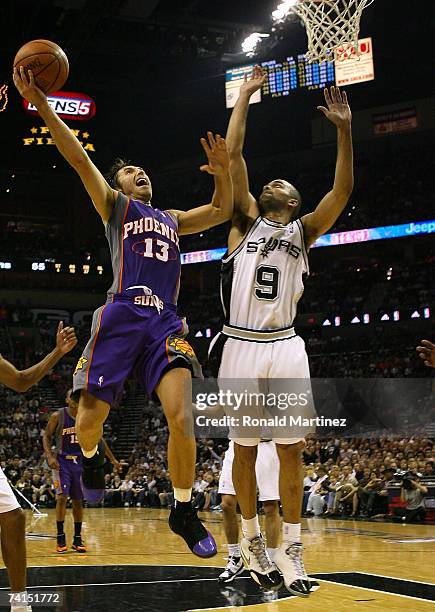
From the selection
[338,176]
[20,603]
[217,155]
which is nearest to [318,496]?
[20,603]

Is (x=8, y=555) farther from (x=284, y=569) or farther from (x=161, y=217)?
(x=161, y=217)

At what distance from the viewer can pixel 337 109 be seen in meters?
5.53

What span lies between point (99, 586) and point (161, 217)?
378 cm

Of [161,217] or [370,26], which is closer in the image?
[161,217]

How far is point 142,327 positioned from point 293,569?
1.76 metres

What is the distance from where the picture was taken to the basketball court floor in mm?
6461

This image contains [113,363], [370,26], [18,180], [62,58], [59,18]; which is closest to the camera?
[113,363]

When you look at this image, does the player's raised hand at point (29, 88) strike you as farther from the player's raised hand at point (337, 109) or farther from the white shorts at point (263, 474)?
the white shorts at point (263, 474)

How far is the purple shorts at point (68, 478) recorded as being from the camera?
35.4ft

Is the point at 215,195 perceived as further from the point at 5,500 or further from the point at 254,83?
the point at 5,500

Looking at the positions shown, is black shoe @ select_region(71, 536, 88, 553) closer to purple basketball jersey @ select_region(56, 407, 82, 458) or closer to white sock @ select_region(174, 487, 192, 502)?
purple basketball jersey @ select_region(56, 407, 82, 458)

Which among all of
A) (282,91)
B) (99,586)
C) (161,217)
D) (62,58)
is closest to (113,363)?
(161,217)

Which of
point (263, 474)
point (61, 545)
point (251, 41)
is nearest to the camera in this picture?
point (263, 474)

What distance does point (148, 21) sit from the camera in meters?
22.2
